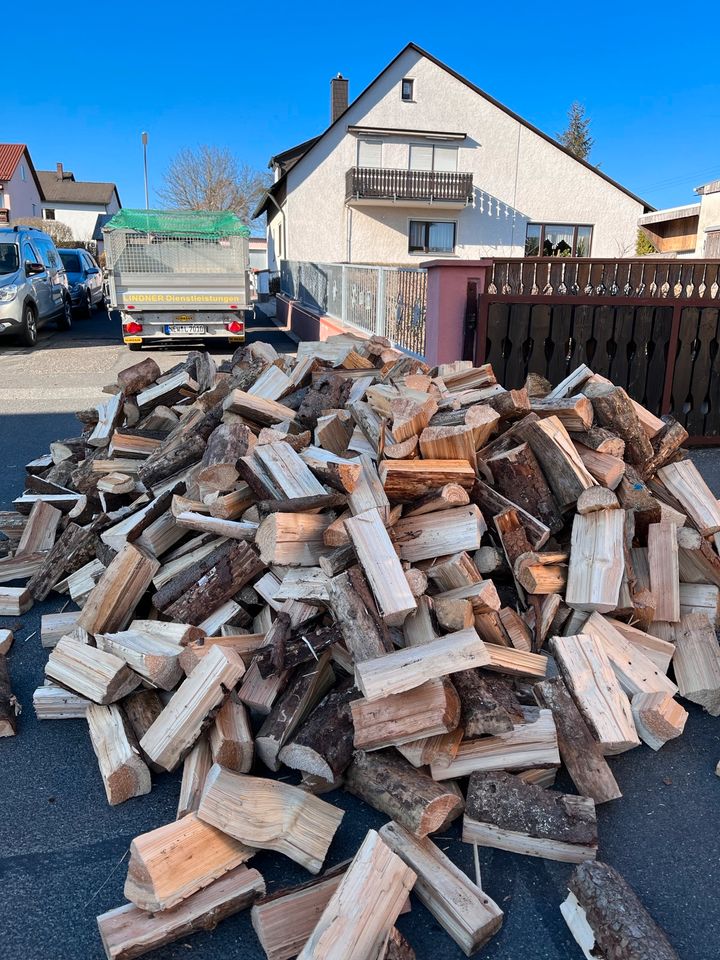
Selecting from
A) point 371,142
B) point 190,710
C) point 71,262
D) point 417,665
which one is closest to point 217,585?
point 190,710

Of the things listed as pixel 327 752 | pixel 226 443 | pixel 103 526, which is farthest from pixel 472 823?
pixel 103 526

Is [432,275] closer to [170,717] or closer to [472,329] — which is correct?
[472,329]

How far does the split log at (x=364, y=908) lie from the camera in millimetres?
2021

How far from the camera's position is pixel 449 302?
7141 millimetres

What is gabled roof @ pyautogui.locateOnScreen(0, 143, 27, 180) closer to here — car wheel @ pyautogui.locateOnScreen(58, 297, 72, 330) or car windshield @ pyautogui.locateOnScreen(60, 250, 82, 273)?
car windshield @ pyautogui.locateOnScreen(60, 250, 82, 273)

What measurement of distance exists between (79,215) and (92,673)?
77.3 meters

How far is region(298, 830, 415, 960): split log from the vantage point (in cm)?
202

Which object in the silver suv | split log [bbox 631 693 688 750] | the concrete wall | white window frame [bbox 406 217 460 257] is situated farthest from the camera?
white window frame [bbox 406 217 460 257]

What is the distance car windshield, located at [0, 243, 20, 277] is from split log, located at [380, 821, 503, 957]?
16.5 meters

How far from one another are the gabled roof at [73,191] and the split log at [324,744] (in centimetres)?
7817

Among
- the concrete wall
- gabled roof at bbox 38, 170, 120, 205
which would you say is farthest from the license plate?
gabled roof at bbox 38, 170, 120, 205

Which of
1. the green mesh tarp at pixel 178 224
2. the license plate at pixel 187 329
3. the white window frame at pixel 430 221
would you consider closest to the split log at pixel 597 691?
the license plate at pixel 187 329

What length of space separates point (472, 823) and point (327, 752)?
0.59 metres

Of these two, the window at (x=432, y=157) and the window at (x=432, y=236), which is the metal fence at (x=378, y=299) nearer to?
the window at (x=432, y=236)
